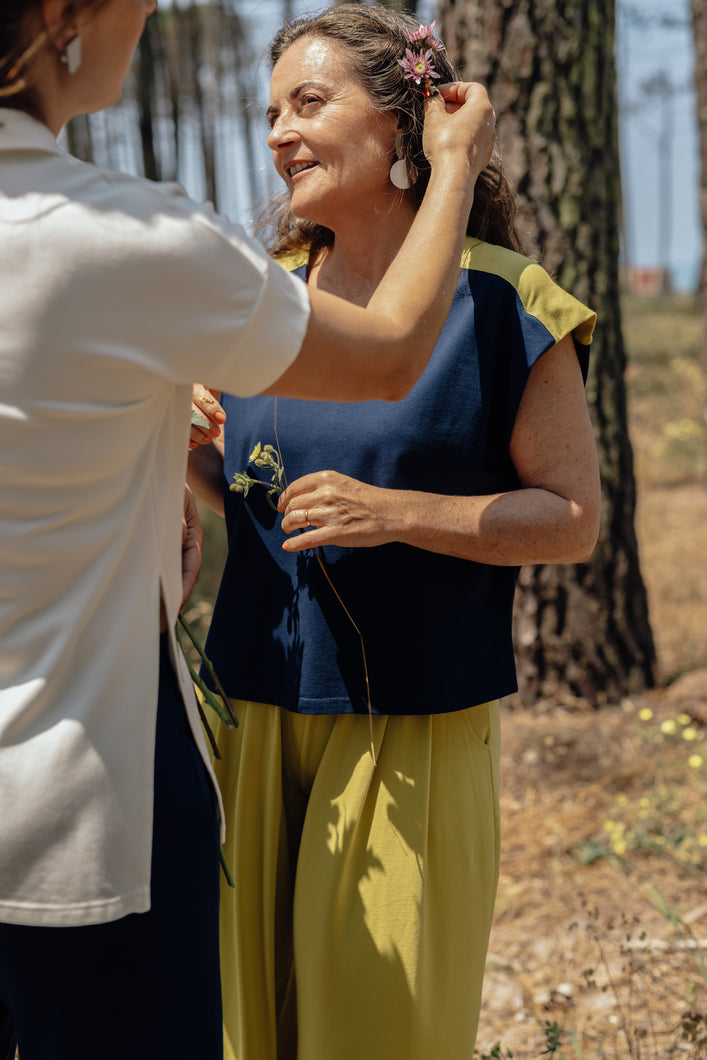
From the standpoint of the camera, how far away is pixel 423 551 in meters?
1.80

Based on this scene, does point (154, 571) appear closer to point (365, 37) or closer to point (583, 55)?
point (365, 37)

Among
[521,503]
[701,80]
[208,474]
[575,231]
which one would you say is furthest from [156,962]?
[701,80]

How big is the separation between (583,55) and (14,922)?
148 inches

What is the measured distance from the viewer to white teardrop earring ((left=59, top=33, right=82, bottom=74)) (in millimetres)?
1110

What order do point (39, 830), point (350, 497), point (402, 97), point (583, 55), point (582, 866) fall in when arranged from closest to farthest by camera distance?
point (39, 830)
point (350, 497)
point (402, 97)
point (582, 866)
point (583, 55)

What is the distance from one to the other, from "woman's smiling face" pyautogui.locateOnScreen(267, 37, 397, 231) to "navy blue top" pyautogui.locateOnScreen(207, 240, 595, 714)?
260 mm

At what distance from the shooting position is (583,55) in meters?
3.89

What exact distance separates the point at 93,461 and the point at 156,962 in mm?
647

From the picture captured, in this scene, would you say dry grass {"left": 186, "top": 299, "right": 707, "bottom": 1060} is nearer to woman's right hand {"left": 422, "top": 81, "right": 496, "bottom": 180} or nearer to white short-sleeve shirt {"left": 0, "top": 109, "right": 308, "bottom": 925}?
white short-sleeve shirt {"left": 0, "top": 109, "right": 308, "bottom": 925}

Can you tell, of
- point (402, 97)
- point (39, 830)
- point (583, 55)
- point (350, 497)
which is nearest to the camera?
point (39, 830)

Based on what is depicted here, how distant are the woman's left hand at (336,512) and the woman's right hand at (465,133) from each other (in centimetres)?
51

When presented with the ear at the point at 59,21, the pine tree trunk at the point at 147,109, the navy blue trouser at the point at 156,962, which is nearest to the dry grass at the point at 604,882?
the navy blue trouser at the point at 156,962

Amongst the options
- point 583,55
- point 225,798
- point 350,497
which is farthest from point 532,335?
point 583,55

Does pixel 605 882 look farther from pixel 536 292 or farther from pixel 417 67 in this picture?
pixel 417 67
